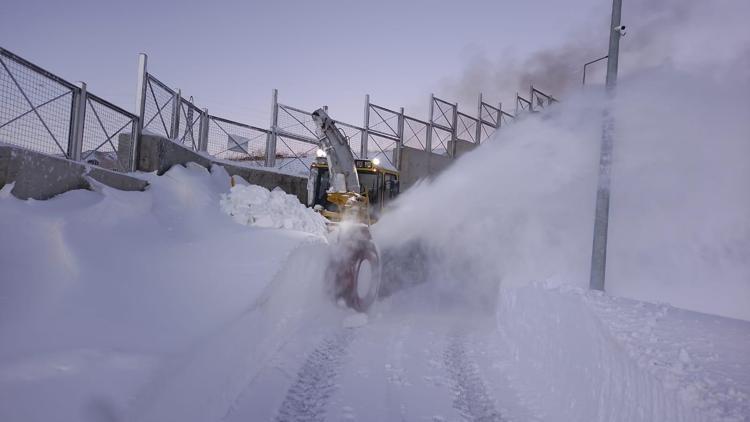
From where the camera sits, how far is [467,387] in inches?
211

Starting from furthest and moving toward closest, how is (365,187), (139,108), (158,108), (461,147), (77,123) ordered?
(461,147), (365,187), (158,108), (139,108), (77,123)

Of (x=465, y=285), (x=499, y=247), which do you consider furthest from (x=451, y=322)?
(x=499, y=247)

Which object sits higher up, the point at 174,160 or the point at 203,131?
the point at 203,131

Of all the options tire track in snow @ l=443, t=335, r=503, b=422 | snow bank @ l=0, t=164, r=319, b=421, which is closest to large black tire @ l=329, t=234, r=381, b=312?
snow bank @ l=0, t=164, r=319, b=421

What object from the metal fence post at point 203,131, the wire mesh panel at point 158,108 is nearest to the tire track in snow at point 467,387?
the wire mesh panel at point 158,108

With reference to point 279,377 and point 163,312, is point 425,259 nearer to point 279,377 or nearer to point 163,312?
point 279,377

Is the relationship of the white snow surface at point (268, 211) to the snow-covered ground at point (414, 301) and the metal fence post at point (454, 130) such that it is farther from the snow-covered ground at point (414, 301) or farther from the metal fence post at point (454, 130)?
the metal fence post at point (454, 130)

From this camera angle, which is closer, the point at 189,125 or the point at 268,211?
the point at 268,211

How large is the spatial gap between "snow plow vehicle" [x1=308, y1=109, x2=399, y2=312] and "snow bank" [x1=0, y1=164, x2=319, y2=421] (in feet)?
4.41

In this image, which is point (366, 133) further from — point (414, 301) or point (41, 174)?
point (41, 174)

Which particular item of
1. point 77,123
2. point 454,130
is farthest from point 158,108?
point 454,130

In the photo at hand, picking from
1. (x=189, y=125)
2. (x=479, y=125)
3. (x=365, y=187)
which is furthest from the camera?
(x=479, y=125)

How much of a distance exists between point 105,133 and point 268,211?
3021 mm

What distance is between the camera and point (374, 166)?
10164mm
